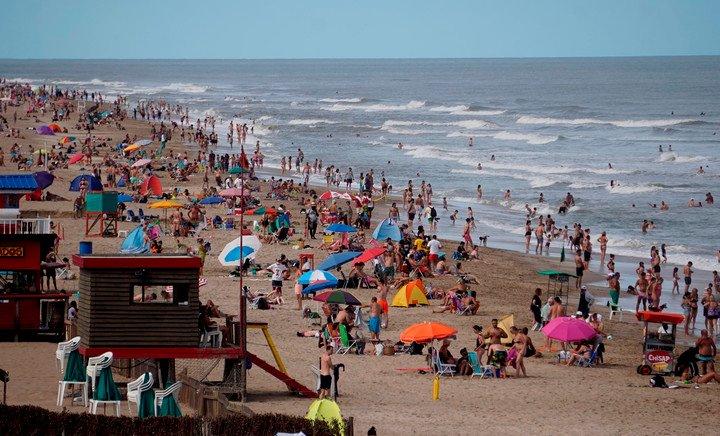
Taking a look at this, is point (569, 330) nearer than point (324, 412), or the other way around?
point (324, 412)

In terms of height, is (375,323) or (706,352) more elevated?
(375,323)

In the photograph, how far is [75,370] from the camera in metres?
15.0

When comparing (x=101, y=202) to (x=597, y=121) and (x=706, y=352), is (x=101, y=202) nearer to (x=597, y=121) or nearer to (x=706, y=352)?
(x=706, y=352)

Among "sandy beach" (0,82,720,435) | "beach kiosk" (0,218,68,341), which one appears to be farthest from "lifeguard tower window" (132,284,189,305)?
"beach kiosk" (0,218,68,341)

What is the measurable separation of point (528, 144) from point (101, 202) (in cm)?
4640

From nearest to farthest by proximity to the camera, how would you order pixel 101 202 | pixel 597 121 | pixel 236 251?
1. pixel 236 251
2. pixel 101 202
3. pixel 597 121

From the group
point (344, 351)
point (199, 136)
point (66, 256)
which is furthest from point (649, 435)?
point (199, 136)

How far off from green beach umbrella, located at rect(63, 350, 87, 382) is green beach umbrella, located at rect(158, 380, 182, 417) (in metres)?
2.02

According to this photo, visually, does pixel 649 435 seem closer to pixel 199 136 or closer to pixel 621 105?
pixel 199 136

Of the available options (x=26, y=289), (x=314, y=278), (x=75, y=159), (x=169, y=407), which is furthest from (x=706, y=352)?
(x=75, y=159)

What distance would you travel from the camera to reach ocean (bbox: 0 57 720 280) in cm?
4106

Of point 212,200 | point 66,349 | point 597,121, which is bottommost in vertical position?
point 66,349

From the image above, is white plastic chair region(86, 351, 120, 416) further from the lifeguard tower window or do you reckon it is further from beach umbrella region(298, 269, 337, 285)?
beach umbrella region(298, 269, 337, 285)

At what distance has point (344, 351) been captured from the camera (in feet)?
65.5
